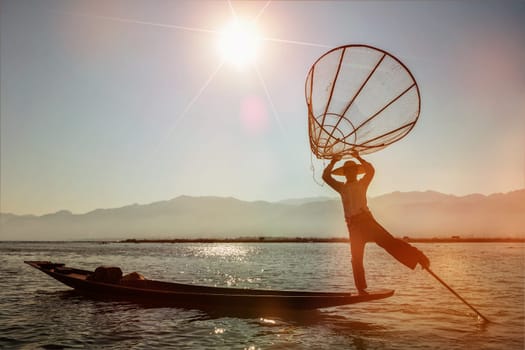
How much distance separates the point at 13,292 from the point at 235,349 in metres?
16.5

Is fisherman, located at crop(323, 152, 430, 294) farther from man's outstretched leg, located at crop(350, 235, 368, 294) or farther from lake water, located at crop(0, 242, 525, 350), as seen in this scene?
lake water, located at crop(0, 242, 525, 350)

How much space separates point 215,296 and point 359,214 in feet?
21.3

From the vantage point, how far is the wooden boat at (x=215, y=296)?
13.2m

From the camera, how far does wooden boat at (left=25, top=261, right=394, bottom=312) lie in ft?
43.2

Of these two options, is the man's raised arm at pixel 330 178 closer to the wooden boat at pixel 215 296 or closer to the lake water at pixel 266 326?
the wooden boat at pixel 215 296

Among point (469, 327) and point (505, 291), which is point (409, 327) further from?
point (505, 291)

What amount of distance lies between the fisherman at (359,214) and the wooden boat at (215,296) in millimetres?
1480

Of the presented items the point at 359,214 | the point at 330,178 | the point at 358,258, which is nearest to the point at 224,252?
the point at 358,258

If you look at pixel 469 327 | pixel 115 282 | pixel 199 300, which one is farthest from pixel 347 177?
pixel 115 282

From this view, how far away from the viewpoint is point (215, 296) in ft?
48.1

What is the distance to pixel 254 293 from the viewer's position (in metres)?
14.8

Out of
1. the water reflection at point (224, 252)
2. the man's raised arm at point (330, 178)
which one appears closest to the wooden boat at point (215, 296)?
the man's raised arm at point (330, 178)

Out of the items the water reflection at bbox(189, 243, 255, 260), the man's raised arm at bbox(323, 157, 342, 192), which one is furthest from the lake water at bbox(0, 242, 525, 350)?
the water reflection at bbox(189, 243, 255, 260)

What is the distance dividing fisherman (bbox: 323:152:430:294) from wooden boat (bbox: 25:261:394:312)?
1.48 metres
